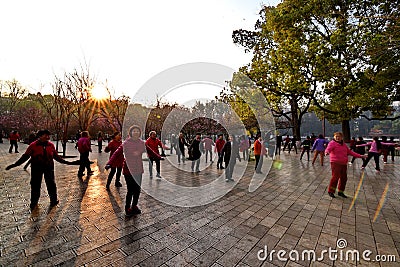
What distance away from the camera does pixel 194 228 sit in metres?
3.71

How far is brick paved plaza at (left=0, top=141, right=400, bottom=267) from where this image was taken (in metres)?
2.81

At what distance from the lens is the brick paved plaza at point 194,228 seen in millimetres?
2814

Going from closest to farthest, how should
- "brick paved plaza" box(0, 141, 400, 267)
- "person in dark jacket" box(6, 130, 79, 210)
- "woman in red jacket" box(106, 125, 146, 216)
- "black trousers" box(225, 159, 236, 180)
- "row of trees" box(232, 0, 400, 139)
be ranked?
"brick paved plaza" box(0, 141, 400, 267) < "woman in red jacket" box(106, 125, 146, 216) < "person in dark jacket" box(6, 130, 79, 210) < "black trousers" box(225, 159, 236, 180) < "row of trees" box(232, 0, 400, 139)

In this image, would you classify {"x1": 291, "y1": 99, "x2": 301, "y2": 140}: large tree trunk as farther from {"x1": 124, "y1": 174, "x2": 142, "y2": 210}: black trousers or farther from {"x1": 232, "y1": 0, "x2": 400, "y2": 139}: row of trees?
{"x1": 124, "y1": 174, "x2": 142, "y2": 210}: black trousers

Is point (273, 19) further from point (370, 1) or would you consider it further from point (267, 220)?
point (267, 220)

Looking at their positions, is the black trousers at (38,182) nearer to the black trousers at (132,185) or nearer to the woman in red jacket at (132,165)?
the woman in red jacket at (132,165)
